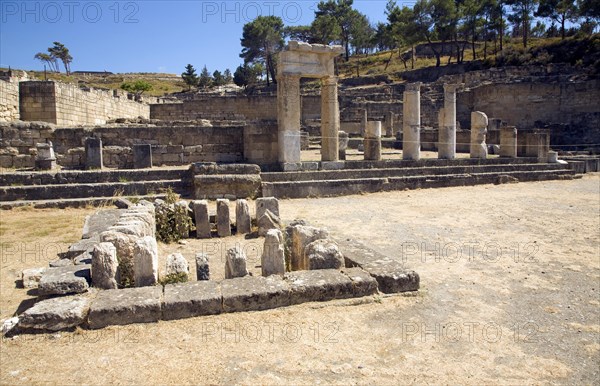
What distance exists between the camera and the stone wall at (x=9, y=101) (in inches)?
658

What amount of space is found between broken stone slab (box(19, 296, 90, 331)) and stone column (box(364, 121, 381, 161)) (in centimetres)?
1254

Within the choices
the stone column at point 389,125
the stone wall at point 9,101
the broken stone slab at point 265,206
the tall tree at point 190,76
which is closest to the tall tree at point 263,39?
the tall tree at point 190,76

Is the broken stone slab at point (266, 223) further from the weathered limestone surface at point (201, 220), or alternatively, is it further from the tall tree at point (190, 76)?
the tall tree at point (190, 76)

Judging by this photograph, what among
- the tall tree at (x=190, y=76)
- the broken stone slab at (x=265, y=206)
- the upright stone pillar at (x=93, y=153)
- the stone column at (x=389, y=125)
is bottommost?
the broken stone slab at (x=265, y=206)

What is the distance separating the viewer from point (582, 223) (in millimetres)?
8586

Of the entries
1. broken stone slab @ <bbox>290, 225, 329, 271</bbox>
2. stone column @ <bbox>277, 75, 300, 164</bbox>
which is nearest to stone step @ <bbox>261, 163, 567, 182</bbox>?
stone column @ <bbox>277, 75, 300, 164</bbox>

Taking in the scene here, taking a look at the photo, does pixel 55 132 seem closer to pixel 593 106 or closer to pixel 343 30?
pixel 593 106

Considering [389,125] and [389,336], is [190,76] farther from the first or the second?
[389,336]

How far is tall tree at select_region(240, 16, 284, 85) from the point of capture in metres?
50.0

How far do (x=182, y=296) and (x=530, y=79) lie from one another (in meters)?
31.9

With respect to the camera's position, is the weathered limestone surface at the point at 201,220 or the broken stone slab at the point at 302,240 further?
the weathered limestone surface at the point at 201,220

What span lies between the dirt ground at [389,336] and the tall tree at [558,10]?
4175 centimetres

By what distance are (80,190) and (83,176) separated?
2.55 ft

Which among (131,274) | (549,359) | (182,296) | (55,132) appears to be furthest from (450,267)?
(55,132)
